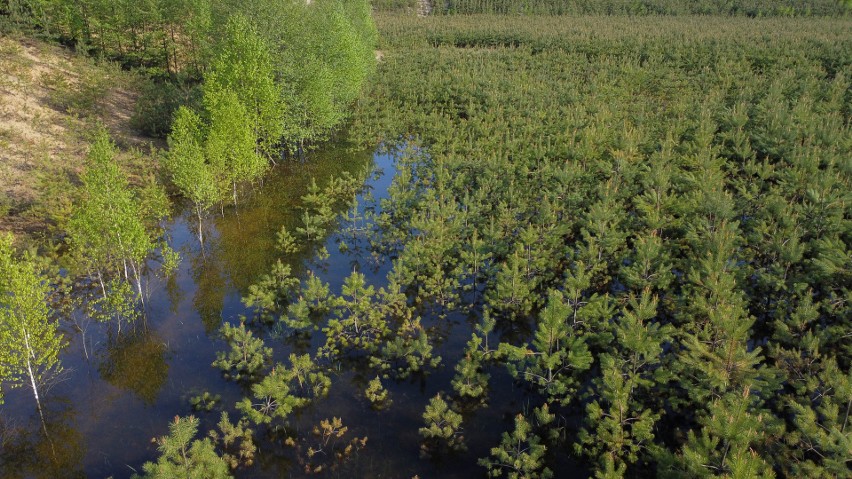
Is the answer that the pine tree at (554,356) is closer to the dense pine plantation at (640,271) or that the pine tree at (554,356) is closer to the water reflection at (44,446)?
the dense pine plantation at (640,271)

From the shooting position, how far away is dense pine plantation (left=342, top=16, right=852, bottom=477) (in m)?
16.2

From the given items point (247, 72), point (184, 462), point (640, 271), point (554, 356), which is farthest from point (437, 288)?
point (247, 72)

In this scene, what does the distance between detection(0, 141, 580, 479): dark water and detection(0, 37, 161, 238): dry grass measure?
985cm

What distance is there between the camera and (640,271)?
23.0 meters

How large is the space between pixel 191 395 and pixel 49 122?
32.7m

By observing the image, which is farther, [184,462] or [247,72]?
[247,72]

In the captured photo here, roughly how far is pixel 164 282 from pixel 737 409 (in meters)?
26.2

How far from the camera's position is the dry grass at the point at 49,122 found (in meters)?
31.0

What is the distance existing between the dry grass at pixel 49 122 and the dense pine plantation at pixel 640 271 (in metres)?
20.8

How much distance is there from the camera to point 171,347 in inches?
892

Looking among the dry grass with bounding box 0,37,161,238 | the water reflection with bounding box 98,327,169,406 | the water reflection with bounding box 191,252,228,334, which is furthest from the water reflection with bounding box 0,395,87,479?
the dry grass with bounding box 0,37,161,238

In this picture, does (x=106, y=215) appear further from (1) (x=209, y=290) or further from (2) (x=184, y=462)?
(2) (x=184, y=462)

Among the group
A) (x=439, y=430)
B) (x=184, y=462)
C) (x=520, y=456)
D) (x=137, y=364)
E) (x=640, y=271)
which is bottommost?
(x=520, y=456)

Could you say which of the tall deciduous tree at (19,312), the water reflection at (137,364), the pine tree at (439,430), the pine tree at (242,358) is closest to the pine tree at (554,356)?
the pine tree at (439,430)
